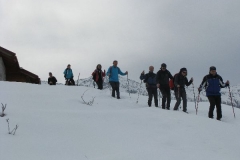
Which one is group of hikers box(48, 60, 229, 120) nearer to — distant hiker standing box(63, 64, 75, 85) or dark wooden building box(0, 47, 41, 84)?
distant hiker standing box(63, 64, 75, 85)

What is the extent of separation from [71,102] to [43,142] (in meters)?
4.05

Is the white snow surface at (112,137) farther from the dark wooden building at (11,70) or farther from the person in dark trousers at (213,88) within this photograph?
the dark wooden building at (11,70)

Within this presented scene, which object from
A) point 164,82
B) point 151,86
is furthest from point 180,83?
point 151,86

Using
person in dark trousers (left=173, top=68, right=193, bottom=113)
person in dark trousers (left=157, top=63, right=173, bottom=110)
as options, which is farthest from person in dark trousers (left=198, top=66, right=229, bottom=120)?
person in dark trousers (left=157, top=63, right=173, bottom=110)

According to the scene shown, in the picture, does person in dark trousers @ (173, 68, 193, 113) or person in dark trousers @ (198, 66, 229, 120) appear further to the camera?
person in dark trousers @ (173, 68, 193, 113)

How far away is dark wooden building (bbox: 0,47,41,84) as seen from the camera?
15070 millimetres

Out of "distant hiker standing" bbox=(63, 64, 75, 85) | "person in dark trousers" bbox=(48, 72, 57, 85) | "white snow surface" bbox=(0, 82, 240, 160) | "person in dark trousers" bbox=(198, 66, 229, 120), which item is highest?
"distant hiker standing" bbox=(63, 64, 75, 85)

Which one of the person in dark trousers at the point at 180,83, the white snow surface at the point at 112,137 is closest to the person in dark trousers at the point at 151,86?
the person in dark trousers at the point at 180,83

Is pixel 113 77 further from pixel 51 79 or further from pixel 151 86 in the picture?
pixel 51 79

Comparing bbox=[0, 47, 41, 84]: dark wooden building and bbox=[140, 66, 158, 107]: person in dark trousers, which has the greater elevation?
bbox=[0, 47, 41, 84]: dark wooden building

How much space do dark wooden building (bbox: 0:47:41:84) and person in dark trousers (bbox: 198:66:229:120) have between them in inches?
414

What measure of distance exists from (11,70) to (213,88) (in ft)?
44.4

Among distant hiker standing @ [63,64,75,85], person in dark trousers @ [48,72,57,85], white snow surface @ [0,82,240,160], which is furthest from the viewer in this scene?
distant hiker standing @ [63,64,75,85]

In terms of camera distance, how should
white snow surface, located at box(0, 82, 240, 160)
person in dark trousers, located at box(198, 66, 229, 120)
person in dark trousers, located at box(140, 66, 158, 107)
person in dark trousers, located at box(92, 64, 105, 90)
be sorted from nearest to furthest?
1. white snow surface, located at box(0, 82, 240, 160)
2. person in dark trousers, located at box(198, 66, 229, 120)
3. person in dark trousers, located at box(140, 66, 158, 107)
4. person in dark trousers, located at box(92, 64, 105, 90)
